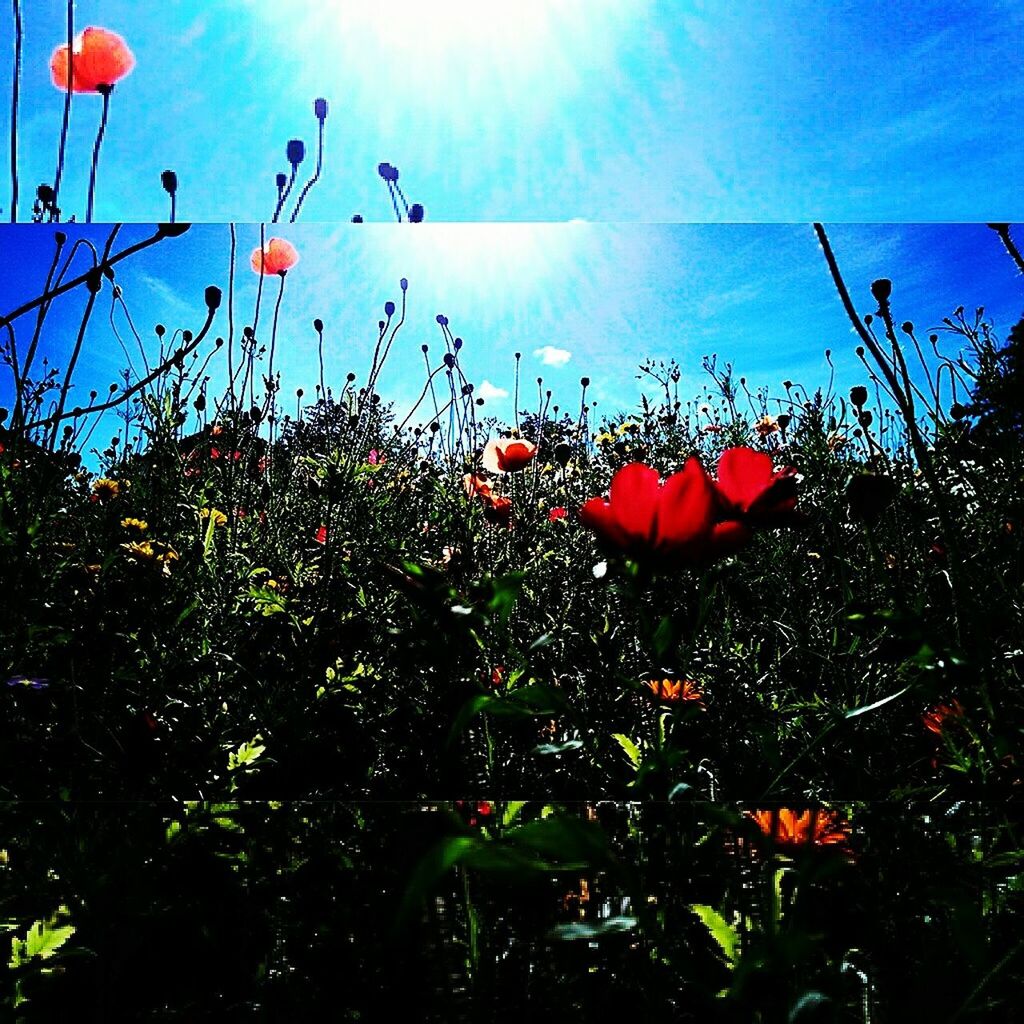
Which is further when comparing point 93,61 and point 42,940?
point 93,61

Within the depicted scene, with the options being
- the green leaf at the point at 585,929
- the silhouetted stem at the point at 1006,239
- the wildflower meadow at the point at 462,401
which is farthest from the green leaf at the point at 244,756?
the silhouetted stem at the point at 1006,239

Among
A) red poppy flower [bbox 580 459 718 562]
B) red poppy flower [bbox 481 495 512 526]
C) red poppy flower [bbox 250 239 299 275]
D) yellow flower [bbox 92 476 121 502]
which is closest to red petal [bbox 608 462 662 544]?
red poppy flower [bbox 580 459 718 562]

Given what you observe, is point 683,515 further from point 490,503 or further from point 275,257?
point 275,257

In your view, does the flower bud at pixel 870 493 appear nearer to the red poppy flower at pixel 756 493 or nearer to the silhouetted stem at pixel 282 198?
the red poppy flower at pixel 756 493

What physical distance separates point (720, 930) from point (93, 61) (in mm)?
1110

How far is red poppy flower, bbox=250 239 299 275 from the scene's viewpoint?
3.82 ft

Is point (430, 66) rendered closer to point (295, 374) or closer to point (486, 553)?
point (295, 374)

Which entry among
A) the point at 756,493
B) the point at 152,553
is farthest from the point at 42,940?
the point at 152,553

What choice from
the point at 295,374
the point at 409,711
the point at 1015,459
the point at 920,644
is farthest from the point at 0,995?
the point at 1015,459

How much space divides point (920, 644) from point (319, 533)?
1156 millimetres

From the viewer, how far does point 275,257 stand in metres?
1.18

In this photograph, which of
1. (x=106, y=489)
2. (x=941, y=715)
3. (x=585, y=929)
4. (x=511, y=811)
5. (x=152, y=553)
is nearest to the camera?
(x=585, y=929)

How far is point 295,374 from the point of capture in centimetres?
125

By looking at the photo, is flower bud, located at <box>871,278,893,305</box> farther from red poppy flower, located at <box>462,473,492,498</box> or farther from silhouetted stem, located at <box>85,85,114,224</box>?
silhouetted stem, located at <box>85,85,114,224</box>
